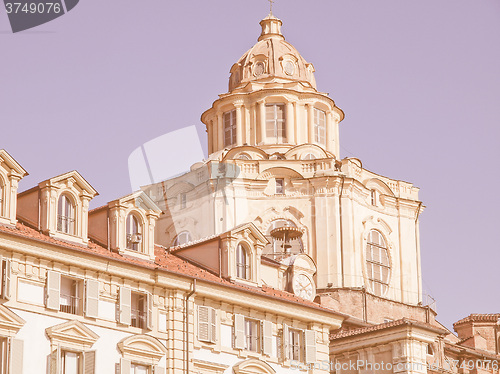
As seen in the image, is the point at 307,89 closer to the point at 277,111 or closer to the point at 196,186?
the point at 277,111

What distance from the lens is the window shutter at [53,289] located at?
182 ft

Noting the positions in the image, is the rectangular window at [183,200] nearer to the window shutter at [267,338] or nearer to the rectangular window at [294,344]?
the rectangular window at [294,344]

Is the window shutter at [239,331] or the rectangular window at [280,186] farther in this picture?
the rectangular window at [280,186]

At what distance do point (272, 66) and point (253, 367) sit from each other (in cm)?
4963

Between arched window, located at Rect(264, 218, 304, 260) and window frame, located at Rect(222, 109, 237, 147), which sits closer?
arched window, located at Rect(264, 218, 304, 260)

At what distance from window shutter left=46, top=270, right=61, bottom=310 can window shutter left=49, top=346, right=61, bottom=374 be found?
5.58 feet

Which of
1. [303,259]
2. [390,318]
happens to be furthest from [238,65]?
[303,259]

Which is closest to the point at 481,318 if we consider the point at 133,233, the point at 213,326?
the point at 213,326

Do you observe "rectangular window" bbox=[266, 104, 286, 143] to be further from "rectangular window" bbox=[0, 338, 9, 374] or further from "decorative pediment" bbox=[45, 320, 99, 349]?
"rectangular window" bbox=[0, 338, 9, 374]

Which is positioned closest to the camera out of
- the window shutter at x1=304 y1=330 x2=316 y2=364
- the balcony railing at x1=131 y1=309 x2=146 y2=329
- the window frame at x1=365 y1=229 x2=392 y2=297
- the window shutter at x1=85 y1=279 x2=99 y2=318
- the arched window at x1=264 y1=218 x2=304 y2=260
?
the window shutter at x1=85 y1=279 x2=99 y2=318

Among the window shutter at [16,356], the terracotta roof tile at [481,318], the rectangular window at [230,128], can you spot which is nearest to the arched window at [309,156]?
the rectangular window at [230,128]

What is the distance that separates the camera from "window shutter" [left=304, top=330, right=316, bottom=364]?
65.0 meters

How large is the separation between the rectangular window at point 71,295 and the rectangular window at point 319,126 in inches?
2041

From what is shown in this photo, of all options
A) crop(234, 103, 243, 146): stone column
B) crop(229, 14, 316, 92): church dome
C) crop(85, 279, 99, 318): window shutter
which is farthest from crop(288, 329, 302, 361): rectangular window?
crop(229, 14, 316, 92): church dome
